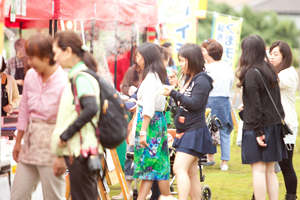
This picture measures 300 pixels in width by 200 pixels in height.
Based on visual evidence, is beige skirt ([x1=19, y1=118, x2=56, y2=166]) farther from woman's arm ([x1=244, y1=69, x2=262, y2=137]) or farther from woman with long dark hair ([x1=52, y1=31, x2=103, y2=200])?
woman's arm ([x1=244, y1=69, x2=262, y2=137])

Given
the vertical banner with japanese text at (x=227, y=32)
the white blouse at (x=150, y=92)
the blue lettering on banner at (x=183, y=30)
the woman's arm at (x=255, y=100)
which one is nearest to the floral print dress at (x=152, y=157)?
the white blouse at (x=150, y=92)

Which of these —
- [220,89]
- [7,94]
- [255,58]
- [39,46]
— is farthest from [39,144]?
[220,89]

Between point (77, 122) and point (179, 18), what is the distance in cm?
818

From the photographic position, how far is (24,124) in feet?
11.0

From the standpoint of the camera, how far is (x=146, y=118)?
4.23m

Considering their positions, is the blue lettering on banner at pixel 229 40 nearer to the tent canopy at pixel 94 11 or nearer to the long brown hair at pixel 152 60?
the tent canopy at pixel 94 11

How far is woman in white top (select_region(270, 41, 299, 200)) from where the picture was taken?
466 centimetres

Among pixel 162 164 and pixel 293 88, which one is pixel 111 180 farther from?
pixel 293 88

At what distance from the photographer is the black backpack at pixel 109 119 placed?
290 centimetres

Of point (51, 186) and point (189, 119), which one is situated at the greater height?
point (189, 119)

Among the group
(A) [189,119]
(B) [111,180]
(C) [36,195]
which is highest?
(A) [189,119]

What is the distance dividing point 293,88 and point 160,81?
5.56 feet

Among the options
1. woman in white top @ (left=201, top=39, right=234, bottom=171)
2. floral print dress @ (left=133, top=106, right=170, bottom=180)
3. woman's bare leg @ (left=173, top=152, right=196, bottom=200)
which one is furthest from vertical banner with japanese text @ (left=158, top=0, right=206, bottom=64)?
woman's bare leg @ (left=173, top=152, right=196, bottom=200)

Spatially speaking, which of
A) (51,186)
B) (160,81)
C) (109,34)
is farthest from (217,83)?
(51,186)
